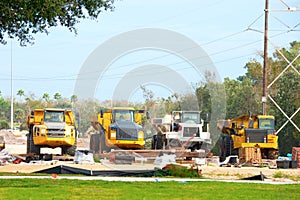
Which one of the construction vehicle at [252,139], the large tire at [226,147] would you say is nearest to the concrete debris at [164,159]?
the construction vehicle at [252,139]

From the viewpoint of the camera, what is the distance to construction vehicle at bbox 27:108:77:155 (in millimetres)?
39031

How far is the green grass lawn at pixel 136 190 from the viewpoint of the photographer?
17.1m

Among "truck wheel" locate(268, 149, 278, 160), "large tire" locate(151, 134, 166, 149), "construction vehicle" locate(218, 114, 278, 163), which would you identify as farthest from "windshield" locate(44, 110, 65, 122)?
"truck wheel" locate(268, 149, 278, 160)

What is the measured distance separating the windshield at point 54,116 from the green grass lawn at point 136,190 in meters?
18.8

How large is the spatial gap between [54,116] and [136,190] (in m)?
22.6

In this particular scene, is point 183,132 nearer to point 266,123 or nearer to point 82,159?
point 266,123

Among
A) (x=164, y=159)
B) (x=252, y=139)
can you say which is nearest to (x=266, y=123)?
(x=252, y=139)

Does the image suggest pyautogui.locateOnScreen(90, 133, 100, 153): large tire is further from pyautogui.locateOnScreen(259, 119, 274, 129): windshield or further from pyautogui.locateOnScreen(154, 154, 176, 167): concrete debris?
pyautogui.locateOnScreen(259, 119, 274, 129): windshield

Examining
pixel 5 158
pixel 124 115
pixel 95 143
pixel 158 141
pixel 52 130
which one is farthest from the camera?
pixel 158 141

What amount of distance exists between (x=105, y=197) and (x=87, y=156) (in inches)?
674

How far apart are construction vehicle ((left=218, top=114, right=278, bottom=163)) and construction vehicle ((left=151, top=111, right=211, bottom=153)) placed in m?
1.61

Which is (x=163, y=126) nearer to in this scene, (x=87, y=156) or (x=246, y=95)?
(x=87, y=156)

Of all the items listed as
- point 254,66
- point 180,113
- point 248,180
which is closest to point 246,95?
point 254,66

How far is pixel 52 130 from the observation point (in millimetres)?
39031
